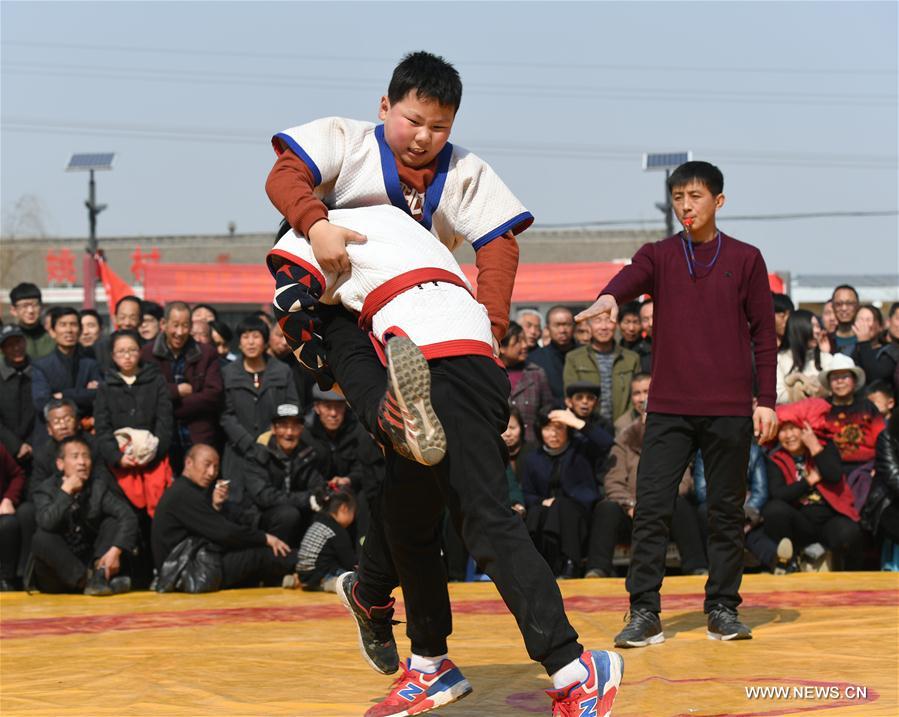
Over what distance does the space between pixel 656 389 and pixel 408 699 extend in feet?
6.72

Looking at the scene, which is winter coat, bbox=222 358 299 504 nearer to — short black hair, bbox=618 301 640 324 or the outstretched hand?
short black hair, bbox=618 301 640 324

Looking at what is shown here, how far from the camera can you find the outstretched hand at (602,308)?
4.66 meters

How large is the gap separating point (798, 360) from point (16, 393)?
5.69 metres

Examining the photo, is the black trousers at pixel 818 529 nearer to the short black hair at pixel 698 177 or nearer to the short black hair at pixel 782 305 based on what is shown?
the short black hair at pixel 782 305

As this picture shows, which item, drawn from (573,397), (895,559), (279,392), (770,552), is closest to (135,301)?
(279,392)

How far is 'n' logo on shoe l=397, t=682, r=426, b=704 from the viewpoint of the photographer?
366cm

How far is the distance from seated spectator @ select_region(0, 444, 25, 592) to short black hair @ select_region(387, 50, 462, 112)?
5.68 m

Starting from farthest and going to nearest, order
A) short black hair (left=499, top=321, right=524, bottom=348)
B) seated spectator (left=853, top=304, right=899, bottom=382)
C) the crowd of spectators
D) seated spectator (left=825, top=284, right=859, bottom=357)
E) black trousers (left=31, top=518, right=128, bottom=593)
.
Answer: seated spectator (left=825, top=284, right=859, bottom=357)
seated spectator (left=853, top=304, right=899, bottom=382)
short black hair (left=499, top=321, right=524, bottom=348)
the crowd of spectators
black trousers (left=31, top=518, right=128, bottom=593)

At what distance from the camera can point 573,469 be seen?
8242mm

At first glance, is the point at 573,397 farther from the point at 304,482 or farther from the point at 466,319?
the point at 466,319

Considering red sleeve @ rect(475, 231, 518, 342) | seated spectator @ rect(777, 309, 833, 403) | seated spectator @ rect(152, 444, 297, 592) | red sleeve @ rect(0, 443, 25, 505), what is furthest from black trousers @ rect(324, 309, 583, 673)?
seated spectator @ rect(777, 309, 833, 403)

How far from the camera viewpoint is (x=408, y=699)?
12.0ft

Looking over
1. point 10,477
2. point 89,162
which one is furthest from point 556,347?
point 89,162

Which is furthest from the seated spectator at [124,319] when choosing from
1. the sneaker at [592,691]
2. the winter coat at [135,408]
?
the sneaker at [592,691]
